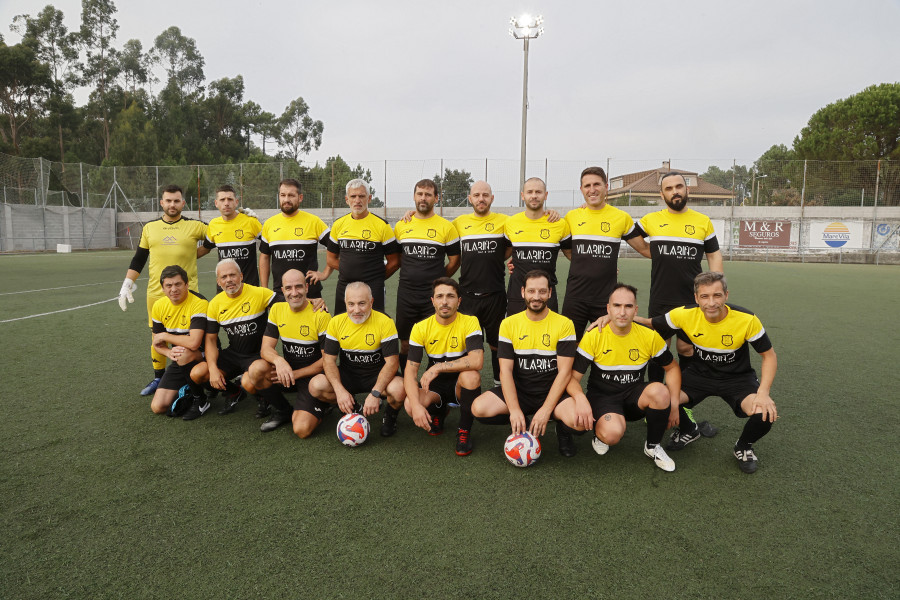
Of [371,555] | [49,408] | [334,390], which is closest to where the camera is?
[371,555]

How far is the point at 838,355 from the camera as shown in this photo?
19.3 ft

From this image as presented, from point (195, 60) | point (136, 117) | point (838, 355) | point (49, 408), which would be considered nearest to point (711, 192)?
point (838, 355)

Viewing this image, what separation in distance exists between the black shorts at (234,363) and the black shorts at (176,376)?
0.19 meters

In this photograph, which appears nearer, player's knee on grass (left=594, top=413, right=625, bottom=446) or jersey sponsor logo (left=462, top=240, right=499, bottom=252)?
player's knee on grass (left=594, top=413, right=625, bottom=446)

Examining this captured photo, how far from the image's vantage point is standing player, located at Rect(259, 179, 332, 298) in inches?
185

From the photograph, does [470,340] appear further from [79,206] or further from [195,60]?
[195,60]

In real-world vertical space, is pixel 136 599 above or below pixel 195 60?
below

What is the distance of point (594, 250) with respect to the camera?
13.5 ft

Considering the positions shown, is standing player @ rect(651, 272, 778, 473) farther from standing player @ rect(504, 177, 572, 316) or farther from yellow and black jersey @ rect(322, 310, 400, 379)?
yellow and black jersey @ rect(322, 310, 400, 379)

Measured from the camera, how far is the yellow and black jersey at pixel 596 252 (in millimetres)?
4086

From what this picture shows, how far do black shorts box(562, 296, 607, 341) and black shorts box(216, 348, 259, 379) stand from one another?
259cm

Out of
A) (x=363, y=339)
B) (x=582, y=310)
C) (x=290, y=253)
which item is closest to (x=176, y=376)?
(x=290, y=253)

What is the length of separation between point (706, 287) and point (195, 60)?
68.0 meters

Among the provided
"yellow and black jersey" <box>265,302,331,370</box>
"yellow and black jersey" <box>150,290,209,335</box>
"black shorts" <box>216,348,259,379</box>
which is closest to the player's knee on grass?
"yellow and black jersey" <box>265,302,331,370</box>
